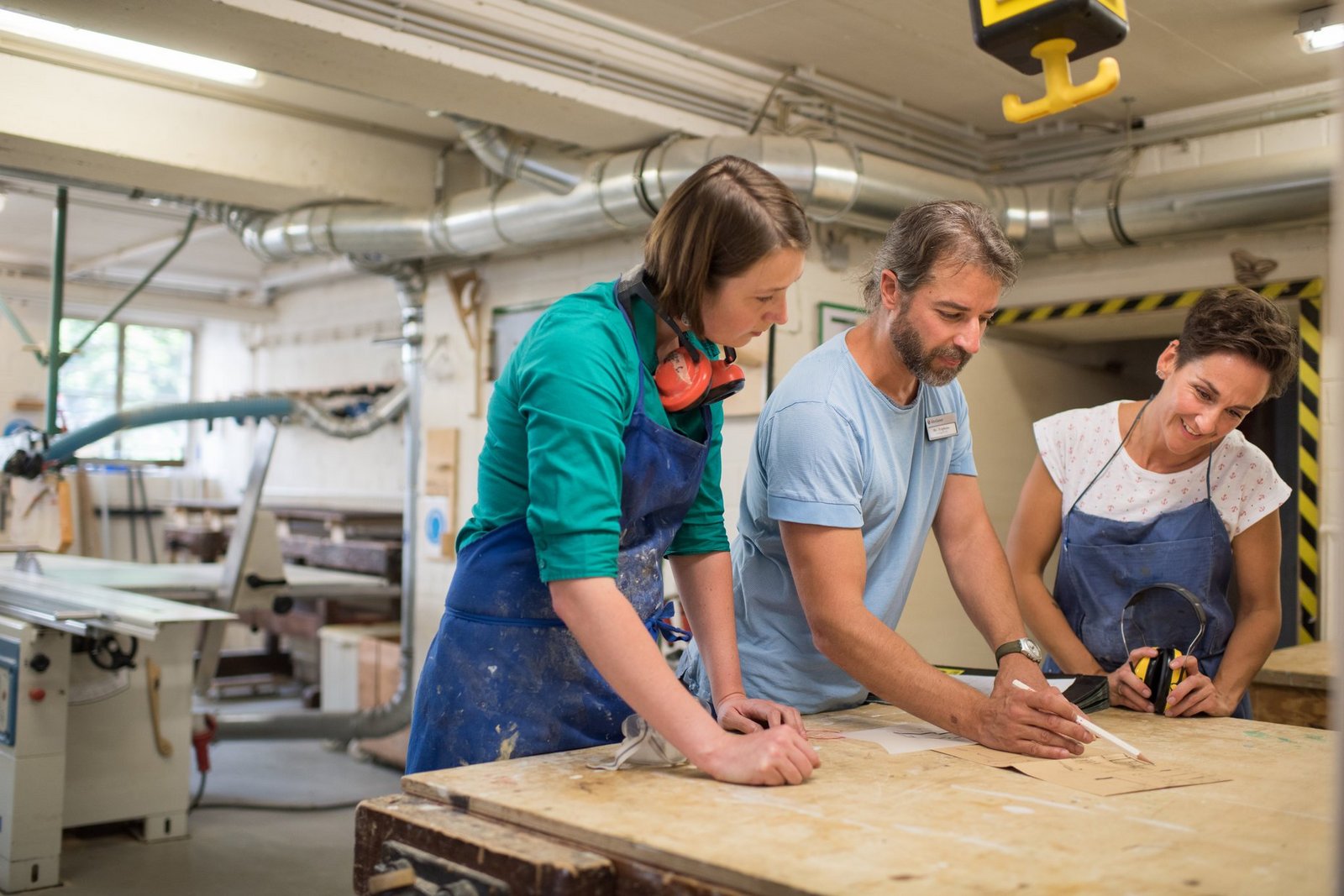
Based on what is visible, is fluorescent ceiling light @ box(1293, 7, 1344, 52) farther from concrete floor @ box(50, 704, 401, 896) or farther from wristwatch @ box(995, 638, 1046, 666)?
concrete floor @ box(50, 704, 401, 896)

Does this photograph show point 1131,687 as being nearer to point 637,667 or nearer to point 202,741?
point 637,667

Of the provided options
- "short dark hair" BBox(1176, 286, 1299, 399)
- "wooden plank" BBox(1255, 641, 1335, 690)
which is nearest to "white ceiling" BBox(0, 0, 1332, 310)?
"short dark hair" BBox(1176, 286, 1299, 399)

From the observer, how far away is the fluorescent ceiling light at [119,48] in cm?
368

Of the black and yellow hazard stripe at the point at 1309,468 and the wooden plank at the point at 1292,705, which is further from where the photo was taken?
the black and yellow hazard stripe at the point at 1309,468

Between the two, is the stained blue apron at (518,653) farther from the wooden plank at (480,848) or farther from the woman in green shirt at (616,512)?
the wooden plank at (480,848)

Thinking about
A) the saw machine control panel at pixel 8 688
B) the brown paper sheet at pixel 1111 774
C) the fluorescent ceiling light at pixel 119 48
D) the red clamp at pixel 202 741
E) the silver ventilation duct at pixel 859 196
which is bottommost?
the red clamp at pixel 202 741

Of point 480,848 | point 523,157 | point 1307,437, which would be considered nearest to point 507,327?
point 523,157

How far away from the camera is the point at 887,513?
176cm

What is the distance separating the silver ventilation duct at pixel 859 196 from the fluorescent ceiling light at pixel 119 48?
0.95 metres

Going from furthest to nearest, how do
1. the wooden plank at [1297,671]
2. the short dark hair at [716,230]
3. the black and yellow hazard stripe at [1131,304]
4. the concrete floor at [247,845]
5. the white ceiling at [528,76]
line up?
the black and yellow hazard stripe at [1131,304]
the concrete floor at [247,845]
the white ceiling at [528,76]
the wooden plank at [1297,671]
the short dark hair at [716,230]

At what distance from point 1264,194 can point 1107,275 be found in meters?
0.79

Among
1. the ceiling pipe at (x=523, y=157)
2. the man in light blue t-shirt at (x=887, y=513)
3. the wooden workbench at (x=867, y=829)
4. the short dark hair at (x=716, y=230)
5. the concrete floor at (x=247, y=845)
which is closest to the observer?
the wooden workbench at (x=867, y=829)

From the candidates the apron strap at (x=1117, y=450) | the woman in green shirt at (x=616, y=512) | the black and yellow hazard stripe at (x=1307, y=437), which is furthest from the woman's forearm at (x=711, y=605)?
the black and yellow hazard stripe at (x=1307, y=437)

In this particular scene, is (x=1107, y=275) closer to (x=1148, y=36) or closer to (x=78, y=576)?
(x=1148, y=36)
